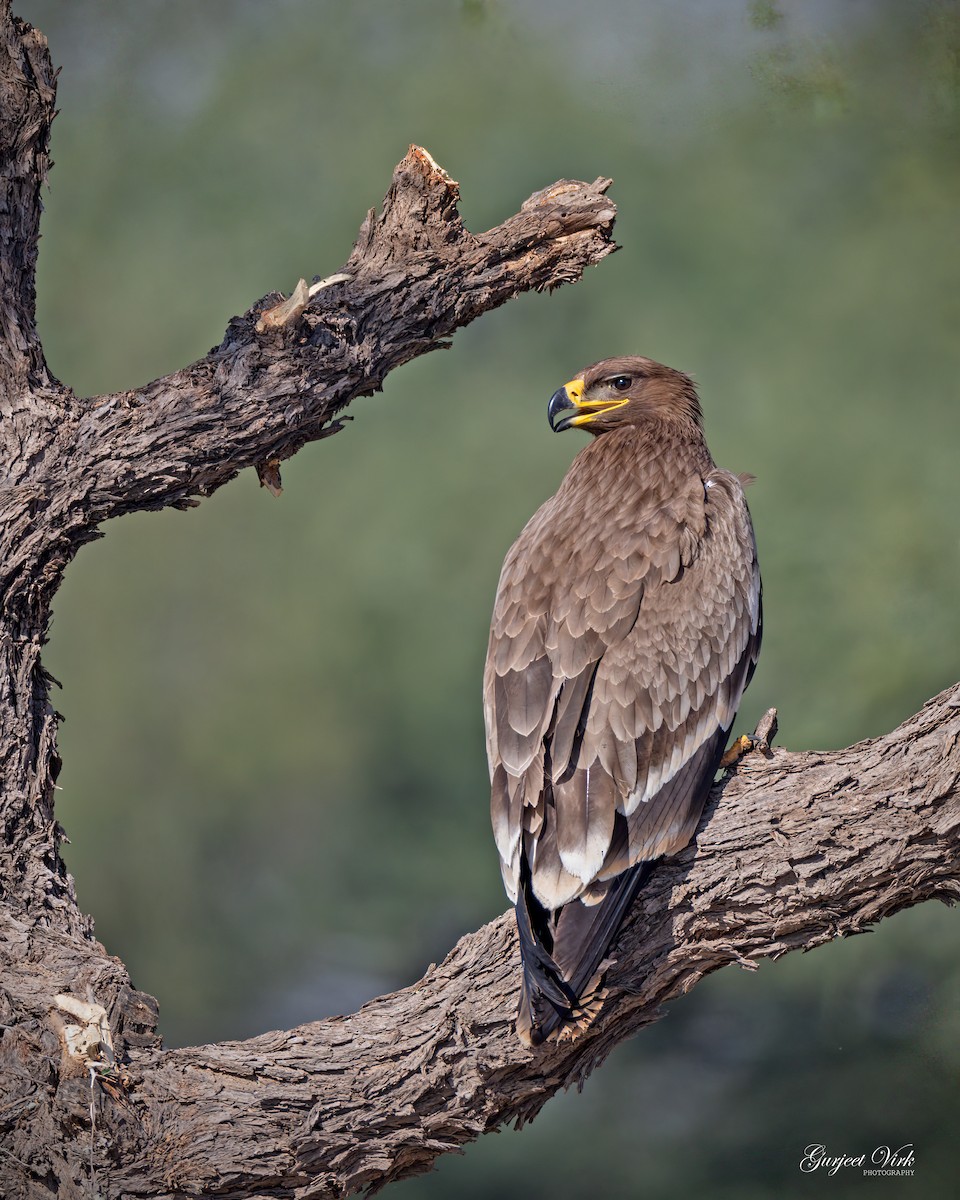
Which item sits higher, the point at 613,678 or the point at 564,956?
the point at 613,678

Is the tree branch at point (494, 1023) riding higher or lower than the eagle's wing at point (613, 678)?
lower

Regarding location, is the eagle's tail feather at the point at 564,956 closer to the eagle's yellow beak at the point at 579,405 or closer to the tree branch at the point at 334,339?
the tree branch at the point at 334,339

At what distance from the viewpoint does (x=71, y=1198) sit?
8.17ft

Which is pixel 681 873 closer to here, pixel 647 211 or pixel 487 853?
pixel 487 853

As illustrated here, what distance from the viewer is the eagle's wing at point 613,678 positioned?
262cm

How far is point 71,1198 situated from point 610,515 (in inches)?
75.0

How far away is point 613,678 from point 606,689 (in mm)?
31

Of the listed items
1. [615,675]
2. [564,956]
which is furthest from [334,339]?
[564,956]

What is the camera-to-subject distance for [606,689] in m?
2.80

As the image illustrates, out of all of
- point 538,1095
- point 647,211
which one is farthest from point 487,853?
point 538,1095

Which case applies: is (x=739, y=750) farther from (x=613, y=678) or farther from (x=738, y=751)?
(x=613, y=678)

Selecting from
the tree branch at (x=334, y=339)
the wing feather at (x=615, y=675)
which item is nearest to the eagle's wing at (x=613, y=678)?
the wing feather at (x=615, y=675)

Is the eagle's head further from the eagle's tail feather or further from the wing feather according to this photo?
the eagle's tail feather

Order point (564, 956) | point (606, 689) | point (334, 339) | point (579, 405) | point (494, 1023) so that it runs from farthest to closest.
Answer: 1. point (579, 405)
2. point (334, 339)
3. point (606, 689)
4. point (494, 1023)
5. point (564, 956)
